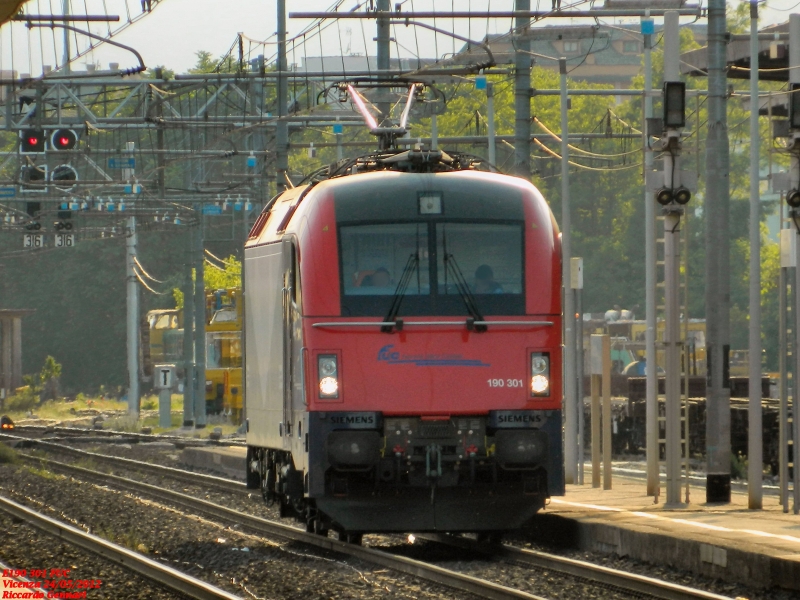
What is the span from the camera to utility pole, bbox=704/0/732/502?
1562 cm

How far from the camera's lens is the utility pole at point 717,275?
15617 mm

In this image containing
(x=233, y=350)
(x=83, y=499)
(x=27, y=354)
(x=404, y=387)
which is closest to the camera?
(x=404, y=387)

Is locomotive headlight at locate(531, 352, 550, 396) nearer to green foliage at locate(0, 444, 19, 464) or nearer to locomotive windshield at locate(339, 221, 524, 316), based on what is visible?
locomotive windshield at locate(339, 221, 524, 316)

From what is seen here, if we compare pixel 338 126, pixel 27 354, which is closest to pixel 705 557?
pixel 338 126

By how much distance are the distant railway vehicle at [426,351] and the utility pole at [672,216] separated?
1924 millimetres

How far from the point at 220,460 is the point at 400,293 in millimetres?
15566

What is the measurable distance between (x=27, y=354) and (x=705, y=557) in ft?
258

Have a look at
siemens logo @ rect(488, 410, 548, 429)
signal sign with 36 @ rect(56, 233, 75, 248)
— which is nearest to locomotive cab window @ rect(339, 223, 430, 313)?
siemens logo @ rect(488, 410, 548, 429)

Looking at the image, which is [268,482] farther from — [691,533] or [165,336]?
[165,336]

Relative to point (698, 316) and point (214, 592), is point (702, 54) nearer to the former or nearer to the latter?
point (214, 592)

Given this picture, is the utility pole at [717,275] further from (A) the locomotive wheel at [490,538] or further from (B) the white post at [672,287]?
(A) the locomotive wheel at [490,538]

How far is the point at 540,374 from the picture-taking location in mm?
13391

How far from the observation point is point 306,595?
36.9ft

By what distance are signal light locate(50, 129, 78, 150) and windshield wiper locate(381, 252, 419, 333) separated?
18.4 meters
